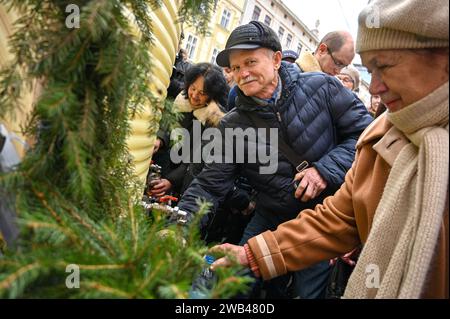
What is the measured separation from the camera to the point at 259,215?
2695 mm

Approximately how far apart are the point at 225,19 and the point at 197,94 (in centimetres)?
2638

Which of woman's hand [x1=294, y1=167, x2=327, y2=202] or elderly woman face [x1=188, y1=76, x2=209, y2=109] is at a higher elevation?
elderly woman face [x1=188, y1=76, x2=209, y2=109]

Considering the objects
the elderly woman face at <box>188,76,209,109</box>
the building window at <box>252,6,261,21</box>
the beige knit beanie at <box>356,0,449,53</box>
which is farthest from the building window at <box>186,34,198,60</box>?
the beige knit beanie at <box>356,0,449,53</box>

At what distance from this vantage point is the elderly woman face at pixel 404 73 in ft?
3.66

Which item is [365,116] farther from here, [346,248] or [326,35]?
[326,35]

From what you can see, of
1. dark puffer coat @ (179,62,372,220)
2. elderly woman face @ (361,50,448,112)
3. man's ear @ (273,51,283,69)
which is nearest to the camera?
elderly woman face @ (361,50,448,112)

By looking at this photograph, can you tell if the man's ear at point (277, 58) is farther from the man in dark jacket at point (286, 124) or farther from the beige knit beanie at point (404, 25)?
the beige knit beanie at point (404, 25)

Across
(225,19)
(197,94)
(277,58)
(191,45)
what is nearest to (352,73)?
(197,94)

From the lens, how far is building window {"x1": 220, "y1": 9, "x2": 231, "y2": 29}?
2742cm

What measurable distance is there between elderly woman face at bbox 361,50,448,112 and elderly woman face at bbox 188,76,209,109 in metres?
2.17

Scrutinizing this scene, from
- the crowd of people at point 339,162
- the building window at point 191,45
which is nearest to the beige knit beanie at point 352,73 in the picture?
the crowd of people at point 339,162

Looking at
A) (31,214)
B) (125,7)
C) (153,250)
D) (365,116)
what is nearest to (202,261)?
(153,250)

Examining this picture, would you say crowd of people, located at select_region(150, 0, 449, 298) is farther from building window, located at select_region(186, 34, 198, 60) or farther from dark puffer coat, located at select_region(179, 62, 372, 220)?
building window, located at select_region(186, 34, 198, 60)
